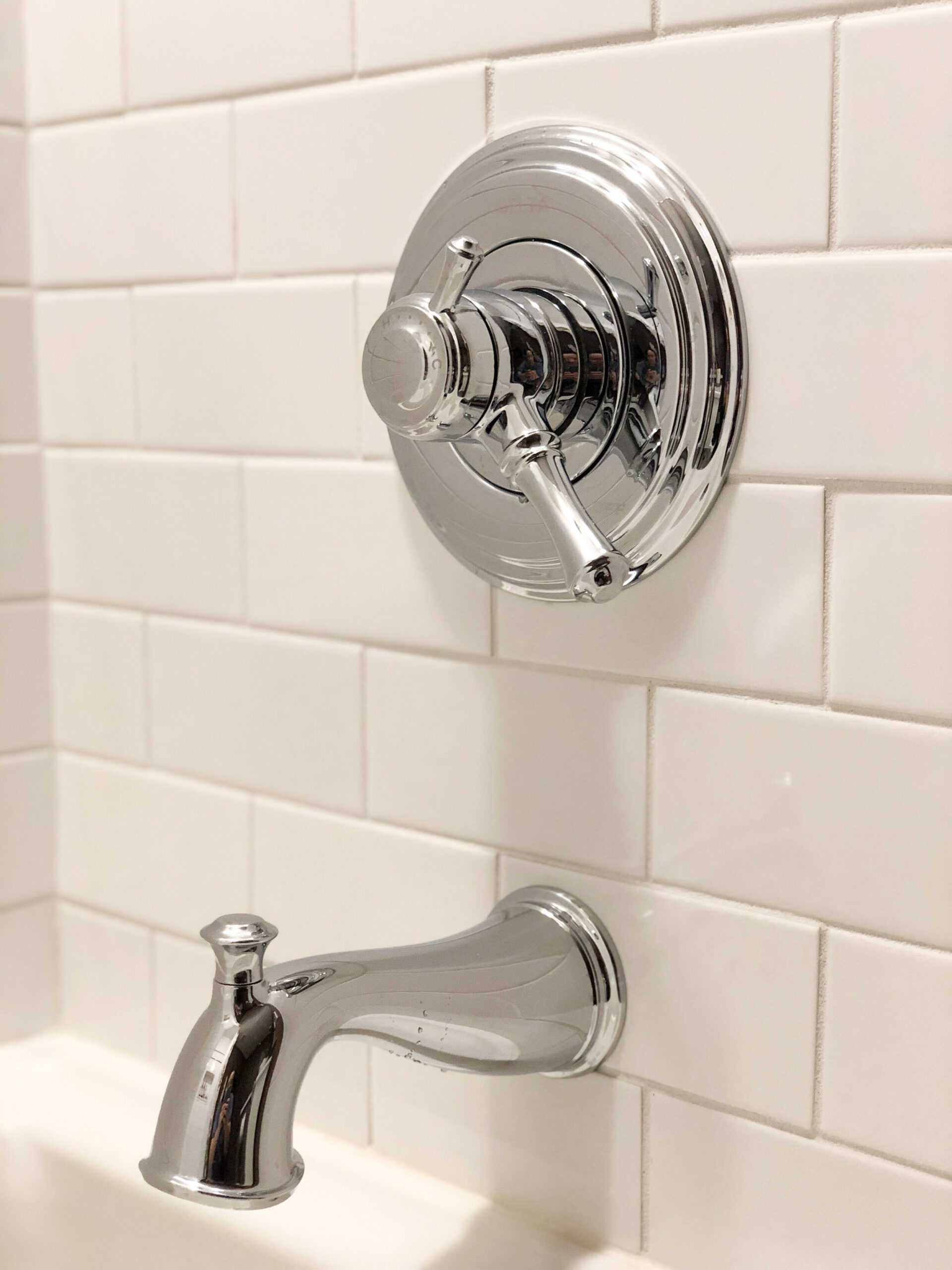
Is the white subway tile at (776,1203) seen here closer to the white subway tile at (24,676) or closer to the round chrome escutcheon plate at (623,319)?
the round chrome escutcheon plate at (623,319)

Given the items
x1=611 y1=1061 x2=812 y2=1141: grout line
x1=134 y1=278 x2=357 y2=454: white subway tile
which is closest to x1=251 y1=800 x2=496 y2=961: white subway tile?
x1=611 y1=1061 x2=812 y2=1141: grout line

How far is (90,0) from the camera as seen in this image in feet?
2.68

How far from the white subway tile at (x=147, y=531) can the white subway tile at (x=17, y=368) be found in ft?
0.11

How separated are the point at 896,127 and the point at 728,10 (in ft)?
0.31

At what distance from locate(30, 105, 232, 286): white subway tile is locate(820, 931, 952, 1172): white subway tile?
505mm

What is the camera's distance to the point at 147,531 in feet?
2.75

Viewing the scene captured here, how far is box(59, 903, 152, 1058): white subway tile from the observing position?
0.88 metres

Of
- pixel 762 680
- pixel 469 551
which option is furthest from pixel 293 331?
pixel 762 680

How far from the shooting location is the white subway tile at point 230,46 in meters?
0.71

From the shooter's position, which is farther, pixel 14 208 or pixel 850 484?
pixel 14 208

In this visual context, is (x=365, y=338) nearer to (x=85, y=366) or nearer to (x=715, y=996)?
(x=85, y=366)

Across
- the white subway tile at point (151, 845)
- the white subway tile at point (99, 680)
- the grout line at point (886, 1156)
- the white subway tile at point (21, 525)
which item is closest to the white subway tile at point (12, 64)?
the white subway tile at point (21, 525)

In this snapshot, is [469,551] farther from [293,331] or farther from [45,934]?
[45,934]

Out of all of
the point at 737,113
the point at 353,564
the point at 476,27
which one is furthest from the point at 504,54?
the point at 353,564
